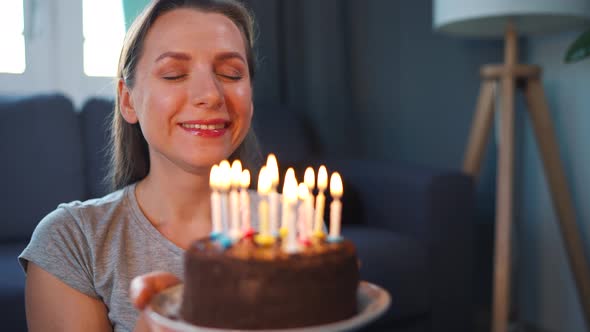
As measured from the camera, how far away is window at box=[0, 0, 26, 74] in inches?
109

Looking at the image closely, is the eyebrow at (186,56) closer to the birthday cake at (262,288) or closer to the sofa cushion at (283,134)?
the birthday cake at (262,288)

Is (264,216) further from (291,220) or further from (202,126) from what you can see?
(202,126)

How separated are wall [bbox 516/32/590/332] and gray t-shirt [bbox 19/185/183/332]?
2.07 metres

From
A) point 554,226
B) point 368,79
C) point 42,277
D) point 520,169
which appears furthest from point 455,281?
point 42,277

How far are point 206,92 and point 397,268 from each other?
1250mm

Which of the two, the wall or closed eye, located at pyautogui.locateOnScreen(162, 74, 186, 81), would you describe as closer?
closed eye, located at pyautogui.locateOnScreen(162, 74, 186, 81)

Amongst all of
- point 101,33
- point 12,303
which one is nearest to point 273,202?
point 12,303

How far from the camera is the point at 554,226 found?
2814mm

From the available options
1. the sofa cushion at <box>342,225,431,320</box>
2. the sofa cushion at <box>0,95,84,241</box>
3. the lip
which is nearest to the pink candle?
the lip

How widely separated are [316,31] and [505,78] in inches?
41.5

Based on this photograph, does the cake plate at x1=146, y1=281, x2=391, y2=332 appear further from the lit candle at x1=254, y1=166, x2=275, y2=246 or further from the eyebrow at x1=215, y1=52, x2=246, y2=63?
the eyebrow at x1=215, y1=52, x2=246, y2=63

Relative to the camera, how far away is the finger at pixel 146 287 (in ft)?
2.50

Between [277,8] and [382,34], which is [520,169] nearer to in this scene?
[382,34]

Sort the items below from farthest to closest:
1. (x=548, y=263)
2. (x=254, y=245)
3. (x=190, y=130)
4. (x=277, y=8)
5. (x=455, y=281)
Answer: (x=277, y=8), (x=548, y=263), (x=455, y=281), (x=190, y=130), (x=254, y=245)
